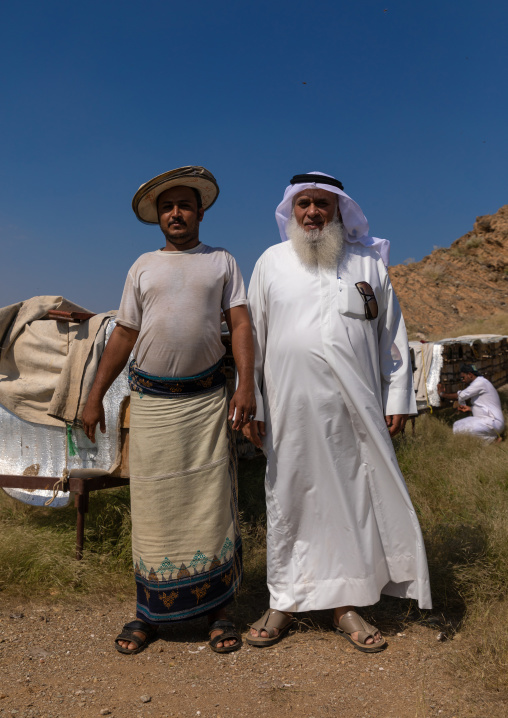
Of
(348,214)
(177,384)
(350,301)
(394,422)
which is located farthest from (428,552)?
(348,214)

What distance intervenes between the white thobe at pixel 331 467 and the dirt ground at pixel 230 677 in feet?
0.74

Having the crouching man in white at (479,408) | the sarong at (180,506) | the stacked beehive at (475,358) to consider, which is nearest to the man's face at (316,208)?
the sarong at (180,506)

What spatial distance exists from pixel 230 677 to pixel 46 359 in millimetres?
2279

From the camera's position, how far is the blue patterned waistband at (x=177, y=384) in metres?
2.66

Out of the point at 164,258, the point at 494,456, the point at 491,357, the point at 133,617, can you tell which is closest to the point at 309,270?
the point at 164,258

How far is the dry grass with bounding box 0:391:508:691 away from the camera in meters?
2.84

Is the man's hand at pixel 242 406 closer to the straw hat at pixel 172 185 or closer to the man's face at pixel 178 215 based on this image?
the man's face at pixel 178 215

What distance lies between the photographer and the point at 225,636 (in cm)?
261

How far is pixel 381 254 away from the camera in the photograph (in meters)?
3.01

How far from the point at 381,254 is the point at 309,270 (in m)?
0.45

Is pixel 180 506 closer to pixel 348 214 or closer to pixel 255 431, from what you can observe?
pixel 255 431

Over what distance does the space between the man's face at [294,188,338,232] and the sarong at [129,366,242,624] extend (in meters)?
0.97

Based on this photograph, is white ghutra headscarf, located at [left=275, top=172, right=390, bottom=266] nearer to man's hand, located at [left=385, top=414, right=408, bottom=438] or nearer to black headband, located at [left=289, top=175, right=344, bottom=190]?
black headband, located at [left=289, top=175, right=344, bottom=190]

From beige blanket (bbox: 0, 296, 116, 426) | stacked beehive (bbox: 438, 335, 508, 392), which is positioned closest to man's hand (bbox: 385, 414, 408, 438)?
beige blanket (bbox: 0, 296, 116, 426)
